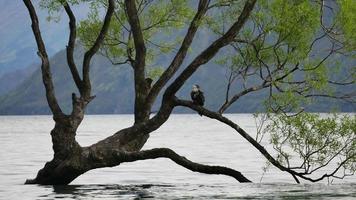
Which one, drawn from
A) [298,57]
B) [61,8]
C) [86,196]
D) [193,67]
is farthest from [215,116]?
[61,8]

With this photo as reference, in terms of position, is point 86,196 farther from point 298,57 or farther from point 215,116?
point 298,57

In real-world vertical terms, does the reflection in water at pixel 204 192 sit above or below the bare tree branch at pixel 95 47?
below

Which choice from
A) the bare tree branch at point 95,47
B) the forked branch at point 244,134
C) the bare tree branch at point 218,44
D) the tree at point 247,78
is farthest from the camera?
the bare tree branch at point 95,47

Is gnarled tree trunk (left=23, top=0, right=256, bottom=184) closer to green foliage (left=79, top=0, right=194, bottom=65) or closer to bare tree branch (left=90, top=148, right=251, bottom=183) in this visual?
bare tree branch (left=90, top=148, right=251, bottom=183)

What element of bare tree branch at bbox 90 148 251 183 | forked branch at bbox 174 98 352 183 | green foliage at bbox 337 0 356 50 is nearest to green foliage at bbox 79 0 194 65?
forked branch at bbox 174 98 352 183

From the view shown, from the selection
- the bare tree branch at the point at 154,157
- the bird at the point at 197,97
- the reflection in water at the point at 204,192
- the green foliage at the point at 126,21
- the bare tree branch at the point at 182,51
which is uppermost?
the green foliage at the point at 126,21

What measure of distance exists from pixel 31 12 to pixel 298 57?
14292 millimetres

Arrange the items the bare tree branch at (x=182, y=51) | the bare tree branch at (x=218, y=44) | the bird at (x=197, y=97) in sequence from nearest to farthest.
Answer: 1. the bare tree branch at (x=218, y=44)
2. the bare tree branch at (x=182, y=51)
3. the bird at (x=197, y=97)

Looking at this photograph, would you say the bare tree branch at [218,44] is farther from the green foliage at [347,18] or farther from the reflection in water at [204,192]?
the reflection in water at [204,192]

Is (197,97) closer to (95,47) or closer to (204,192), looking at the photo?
(204,192)

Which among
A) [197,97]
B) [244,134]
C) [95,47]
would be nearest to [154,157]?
[197,97]

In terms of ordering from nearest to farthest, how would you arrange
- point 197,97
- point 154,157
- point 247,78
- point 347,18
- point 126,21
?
point 347,18 < point 154,157 < point 197,97 < point 247,78 < point 126,21

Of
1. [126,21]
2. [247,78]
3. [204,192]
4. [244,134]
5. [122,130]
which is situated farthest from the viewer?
[126,21]

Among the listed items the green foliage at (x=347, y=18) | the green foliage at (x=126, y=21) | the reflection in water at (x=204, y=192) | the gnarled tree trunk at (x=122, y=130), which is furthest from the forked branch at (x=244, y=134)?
the green foliage at (x=126, y=21)
